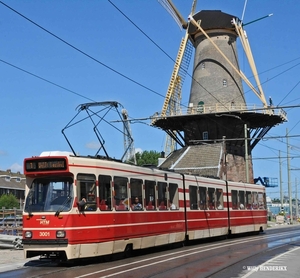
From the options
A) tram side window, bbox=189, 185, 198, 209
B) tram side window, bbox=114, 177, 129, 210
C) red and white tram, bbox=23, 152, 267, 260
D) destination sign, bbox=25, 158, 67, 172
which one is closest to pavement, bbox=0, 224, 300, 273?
red and white tram, bbox=23, 152, 267, 260

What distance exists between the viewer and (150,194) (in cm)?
1927

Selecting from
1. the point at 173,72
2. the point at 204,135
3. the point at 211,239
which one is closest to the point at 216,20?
the point at 173,72

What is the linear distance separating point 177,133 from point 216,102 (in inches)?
269

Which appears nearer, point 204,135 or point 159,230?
point 159,230

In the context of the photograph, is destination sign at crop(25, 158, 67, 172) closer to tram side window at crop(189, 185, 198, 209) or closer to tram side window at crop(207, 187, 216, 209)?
tram side window at crop(189, 185, 198, 209)

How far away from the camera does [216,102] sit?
2121 inches

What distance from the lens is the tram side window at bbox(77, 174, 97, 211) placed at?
15305mm

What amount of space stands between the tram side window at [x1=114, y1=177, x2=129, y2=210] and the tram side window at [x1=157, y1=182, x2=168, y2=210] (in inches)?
107

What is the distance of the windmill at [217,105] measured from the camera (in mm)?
53000

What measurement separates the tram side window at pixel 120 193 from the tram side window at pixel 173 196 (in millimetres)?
3908

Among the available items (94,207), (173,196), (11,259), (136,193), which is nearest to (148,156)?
(173,196)

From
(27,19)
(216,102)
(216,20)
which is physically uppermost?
(216,20)

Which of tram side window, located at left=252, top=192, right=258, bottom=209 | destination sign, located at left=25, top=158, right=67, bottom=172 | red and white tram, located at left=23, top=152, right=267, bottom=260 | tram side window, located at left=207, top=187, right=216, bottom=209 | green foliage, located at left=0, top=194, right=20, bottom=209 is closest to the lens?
red and white tram, located at left=23, top=152, right=267, bottom=260

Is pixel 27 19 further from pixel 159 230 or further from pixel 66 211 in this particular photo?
pixel 159 230
